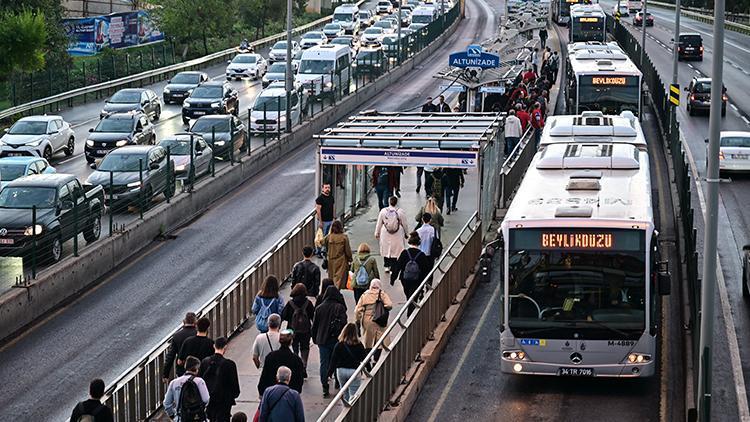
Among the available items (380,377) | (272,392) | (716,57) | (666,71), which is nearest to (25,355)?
(380,377)

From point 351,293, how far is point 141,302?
4.73 metres

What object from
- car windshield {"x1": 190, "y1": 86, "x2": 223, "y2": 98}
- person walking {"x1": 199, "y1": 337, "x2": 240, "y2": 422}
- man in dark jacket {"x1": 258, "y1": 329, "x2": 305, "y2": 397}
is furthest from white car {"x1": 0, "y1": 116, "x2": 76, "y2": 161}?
man in dark jacket {"x1": 258, "y1": 329, "x2": 305, "y2": 397}

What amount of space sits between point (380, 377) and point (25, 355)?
9.32 m

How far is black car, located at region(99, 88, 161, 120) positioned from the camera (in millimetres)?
51406

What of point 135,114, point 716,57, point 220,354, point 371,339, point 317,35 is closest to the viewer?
point 220,354

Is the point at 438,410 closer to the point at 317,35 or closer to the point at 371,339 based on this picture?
the point at 371,339

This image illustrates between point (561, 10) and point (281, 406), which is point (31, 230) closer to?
point (281, 406)

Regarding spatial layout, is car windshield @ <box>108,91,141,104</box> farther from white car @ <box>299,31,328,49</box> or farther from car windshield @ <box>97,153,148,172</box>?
white car @ <box>299,31,328,49</box>

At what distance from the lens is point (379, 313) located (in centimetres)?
1878

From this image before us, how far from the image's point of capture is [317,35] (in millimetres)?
83500

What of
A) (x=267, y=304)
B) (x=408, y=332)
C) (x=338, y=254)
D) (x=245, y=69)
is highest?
(x=245, y=69)

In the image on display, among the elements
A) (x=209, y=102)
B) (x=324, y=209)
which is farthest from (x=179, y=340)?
(x=209, y=102)

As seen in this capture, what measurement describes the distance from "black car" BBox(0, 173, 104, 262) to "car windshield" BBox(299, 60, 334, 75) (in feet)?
93.3

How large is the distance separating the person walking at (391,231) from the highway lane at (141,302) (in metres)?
4.53
